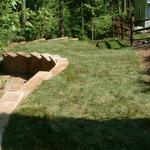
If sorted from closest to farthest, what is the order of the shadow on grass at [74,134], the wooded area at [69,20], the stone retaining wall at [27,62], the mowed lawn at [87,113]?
the shadow on grass at [74,134] < the mowed lawn at [87,113] < the stone retaining wall at [27,62] < the wooded area at [69,20]

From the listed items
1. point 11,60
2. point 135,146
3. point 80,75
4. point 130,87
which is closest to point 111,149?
point 135,146

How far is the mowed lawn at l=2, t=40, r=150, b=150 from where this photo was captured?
723cm

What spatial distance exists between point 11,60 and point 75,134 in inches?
393

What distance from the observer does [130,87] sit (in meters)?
10.5

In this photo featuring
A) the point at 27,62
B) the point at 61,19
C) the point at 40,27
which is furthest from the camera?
the point at 61,19

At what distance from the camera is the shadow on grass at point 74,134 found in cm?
708

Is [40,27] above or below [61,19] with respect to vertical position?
below

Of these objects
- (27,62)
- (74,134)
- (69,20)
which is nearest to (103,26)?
(69,20)

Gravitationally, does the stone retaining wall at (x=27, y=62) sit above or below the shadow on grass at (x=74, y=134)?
below

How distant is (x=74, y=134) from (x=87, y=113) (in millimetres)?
1255

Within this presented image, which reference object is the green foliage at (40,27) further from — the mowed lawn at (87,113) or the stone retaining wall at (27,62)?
the mowed lawn at (87,113)

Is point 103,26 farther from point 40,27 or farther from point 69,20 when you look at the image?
point 40,27

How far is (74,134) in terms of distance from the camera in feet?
24.7

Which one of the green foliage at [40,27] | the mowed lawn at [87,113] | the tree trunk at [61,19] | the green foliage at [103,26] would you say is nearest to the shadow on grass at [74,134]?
the mowed lawn at [87,113]
